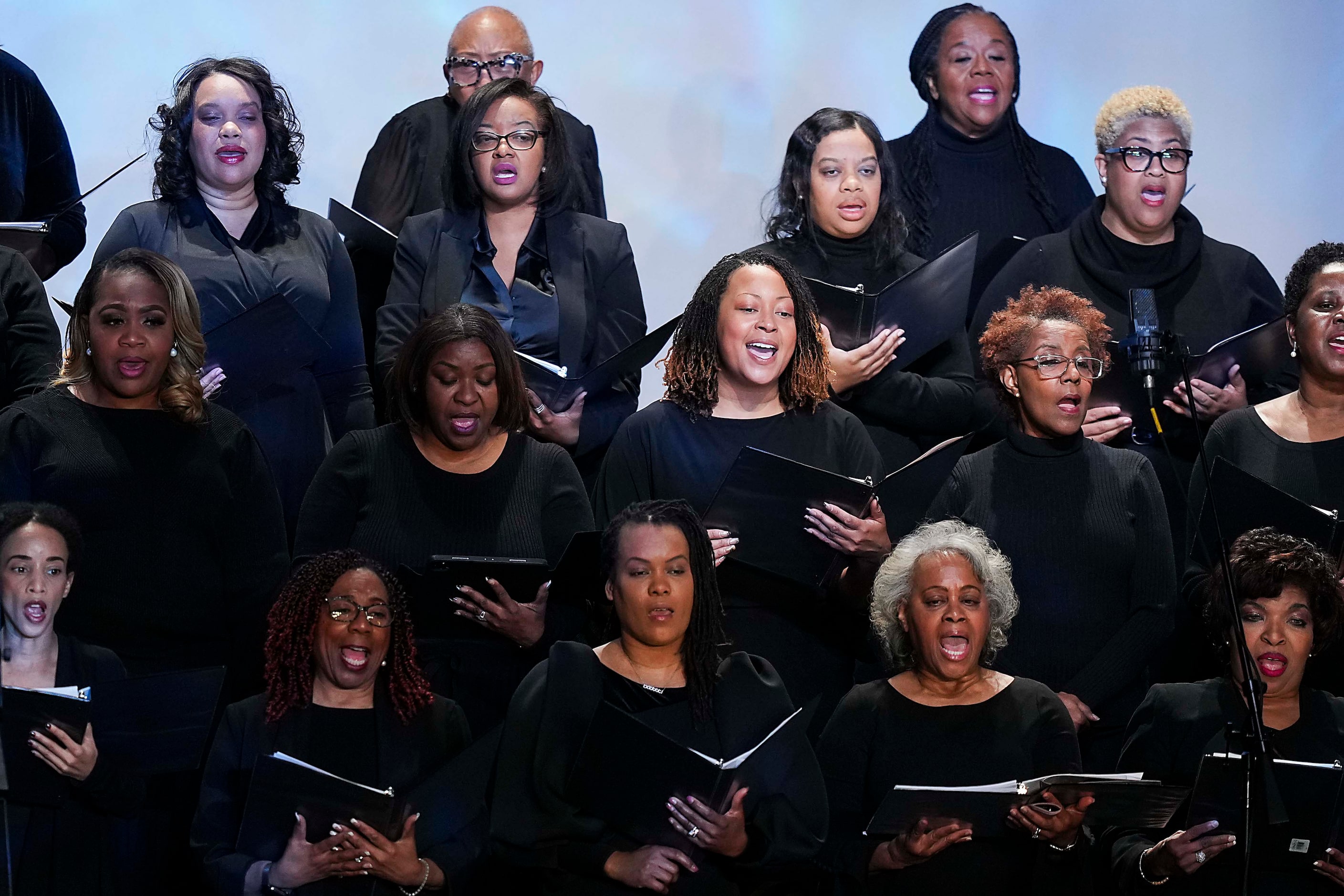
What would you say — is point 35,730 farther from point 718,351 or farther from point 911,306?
point 911,306

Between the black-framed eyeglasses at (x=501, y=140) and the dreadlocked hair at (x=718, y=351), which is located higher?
the black-framed eyeglasses at (x=501, y=140)

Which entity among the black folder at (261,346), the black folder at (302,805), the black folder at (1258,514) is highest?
the black folder at (261,346)

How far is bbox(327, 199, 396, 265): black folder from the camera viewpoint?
4.26 metres

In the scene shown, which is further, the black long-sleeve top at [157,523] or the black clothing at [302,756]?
the black long-sleeve top at [157,523]

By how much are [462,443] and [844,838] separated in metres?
1.09

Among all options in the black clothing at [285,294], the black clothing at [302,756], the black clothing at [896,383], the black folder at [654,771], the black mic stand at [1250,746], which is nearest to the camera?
the black folder at [654,771]

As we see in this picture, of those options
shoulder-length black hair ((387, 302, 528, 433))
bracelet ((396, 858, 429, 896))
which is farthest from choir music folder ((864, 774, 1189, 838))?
shoulder-length black hair ((387, 302, 528, 433))

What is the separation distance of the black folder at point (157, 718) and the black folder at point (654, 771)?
670 mm

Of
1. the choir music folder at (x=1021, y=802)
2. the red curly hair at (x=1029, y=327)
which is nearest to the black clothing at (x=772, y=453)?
the red curly hair at (x=1029, y=327)

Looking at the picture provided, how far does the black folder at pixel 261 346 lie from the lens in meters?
3.74

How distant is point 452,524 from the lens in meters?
3.63

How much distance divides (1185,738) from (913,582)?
0.60m

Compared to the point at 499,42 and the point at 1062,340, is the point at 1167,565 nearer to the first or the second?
the point at 1062,340

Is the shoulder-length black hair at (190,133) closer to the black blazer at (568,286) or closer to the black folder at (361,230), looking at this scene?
the black folder at (361,230)
